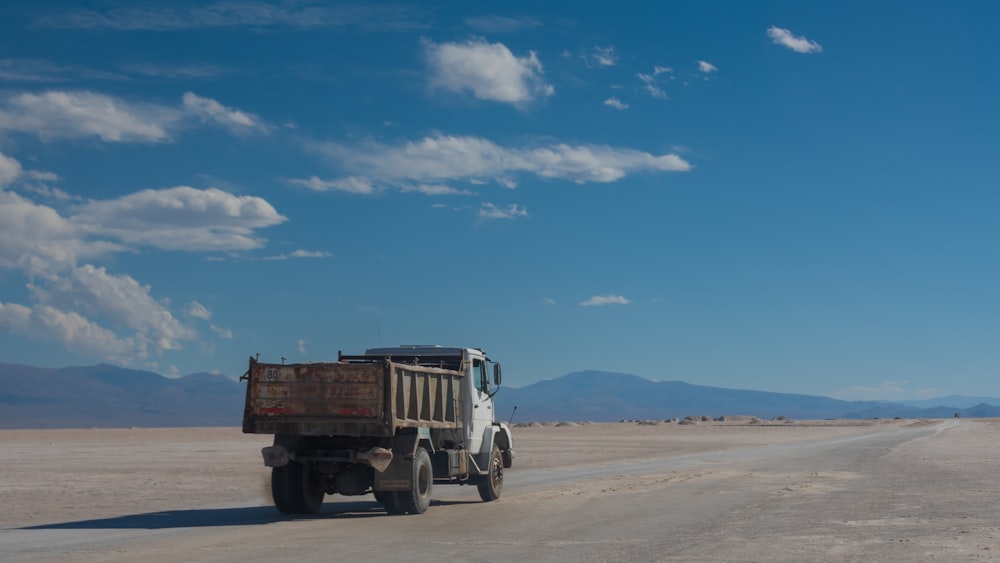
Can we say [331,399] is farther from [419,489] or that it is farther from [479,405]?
[479,405]

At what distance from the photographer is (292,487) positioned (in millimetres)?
20672

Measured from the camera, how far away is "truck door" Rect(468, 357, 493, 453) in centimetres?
2262

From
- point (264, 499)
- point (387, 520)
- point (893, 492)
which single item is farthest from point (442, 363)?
point (893, 492)

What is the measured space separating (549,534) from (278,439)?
225 inches

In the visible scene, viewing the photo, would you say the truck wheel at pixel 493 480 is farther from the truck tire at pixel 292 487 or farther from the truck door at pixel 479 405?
the truck tire at pixel 292 487

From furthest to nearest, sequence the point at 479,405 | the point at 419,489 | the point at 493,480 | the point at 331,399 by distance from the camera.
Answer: the point at 493,480, the point at 479,405, the point at 419,489, the point at 331,399

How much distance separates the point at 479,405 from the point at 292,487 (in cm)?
418

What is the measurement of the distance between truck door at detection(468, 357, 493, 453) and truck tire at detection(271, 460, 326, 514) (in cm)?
337

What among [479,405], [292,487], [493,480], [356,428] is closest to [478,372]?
[479,405]

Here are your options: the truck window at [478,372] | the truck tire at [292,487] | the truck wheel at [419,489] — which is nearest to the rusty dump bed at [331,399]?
the truck wheel at [419,489]

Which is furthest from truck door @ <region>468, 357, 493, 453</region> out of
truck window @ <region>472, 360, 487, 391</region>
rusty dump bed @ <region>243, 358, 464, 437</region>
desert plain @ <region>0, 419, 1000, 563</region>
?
rusty dump bed @ <region>243, 358, 464, 437</region>

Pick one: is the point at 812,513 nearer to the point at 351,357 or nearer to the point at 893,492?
the point at 893,492

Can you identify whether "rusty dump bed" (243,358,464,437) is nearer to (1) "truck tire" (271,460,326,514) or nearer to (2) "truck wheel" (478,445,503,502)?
(1) "truck tire" (271,460,326,514)

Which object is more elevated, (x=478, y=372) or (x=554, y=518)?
(x=478, y=372)
